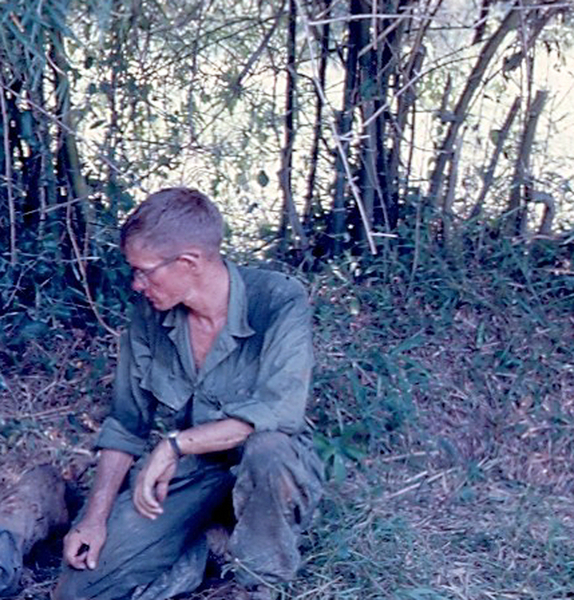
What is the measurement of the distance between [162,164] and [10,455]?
1506mm

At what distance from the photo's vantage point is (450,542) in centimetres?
481

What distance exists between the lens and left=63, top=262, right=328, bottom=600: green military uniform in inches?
162

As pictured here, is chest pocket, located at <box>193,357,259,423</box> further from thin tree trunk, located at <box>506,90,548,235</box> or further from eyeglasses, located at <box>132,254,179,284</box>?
thin tree trunk, located at <box>506,90,548,235</box>

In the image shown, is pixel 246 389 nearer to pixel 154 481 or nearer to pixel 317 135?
pixel 154 481

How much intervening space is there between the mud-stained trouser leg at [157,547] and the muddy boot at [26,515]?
0.19 m

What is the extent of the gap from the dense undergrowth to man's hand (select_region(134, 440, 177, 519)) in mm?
625

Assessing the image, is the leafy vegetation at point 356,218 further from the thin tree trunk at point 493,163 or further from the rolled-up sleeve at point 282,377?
the rolled-up sleeve at point 282,377

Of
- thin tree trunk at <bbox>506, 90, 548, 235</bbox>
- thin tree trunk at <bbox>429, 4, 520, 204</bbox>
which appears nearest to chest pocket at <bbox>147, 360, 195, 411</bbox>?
thin tree trunk at <bbox>429, 4, 520, 204</bbox>

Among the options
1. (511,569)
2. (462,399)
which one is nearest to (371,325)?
(462,399)

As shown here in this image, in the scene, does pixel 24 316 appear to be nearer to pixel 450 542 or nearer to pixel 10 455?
pixel 10 455

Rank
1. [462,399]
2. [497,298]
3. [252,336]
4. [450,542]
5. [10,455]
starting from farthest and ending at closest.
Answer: [497,298] < [462,399] < [10,455] < [450,542] < [252,336]

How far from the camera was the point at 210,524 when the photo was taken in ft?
14.9

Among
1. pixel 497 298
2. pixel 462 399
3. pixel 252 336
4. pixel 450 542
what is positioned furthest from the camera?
pixel 497 298

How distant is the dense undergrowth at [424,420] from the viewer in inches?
180
